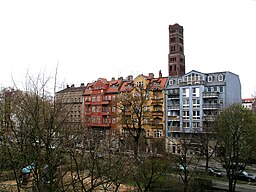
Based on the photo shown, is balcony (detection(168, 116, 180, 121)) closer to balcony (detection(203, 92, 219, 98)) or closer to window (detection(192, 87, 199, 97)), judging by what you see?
window (detection(192, 87, 199, 97))

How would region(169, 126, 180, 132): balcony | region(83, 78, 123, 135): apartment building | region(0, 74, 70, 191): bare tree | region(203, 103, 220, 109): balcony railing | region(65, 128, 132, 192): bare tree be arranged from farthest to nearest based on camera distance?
region(83, 78, 123, 135): apartment building → region(169, 126, 180, 132): balcony → region(203, 103, 220, 109): balcony railing → region(65, 128, 132, 192): bare tree → region(0, 74, 70, 191): bare tree

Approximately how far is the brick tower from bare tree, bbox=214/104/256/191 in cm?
3623

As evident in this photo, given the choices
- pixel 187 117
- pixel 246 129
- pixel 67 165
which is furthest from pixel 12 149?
pixel 187 117

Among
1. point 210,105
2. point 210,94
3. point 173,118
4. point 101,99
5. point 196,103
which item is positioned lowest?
point 173,118

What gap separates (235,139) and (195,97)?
1732cm

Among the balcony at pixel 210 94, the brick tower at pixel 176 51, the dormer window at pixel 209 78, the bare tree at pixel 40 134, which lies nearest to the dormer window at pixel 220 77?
the dormer window at pixel 209 78

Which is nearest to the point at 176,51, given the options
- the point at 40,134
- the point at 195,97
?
the point at 195,97

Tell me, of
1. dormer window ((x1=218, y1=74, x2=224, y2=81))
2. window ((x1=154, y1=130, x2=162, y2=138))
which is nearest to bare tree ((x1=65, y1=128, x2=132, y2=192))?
dormer window ((x1=218, y1=74, x2=224, y2=81))

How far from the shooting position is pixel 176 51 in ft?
188

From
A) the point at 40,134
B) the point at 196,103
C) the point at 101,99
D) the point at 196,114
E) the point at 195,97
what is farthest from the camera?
the point at 101,99

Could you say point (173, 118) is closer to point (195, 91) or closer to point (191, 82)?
point (195, 91)

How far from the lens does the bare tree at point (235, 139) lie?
18078 millimetres

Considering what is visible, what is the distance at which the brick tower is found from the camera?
56.9 meters

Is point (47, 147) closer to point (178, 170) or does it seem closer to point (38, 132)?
point (38, 132)
